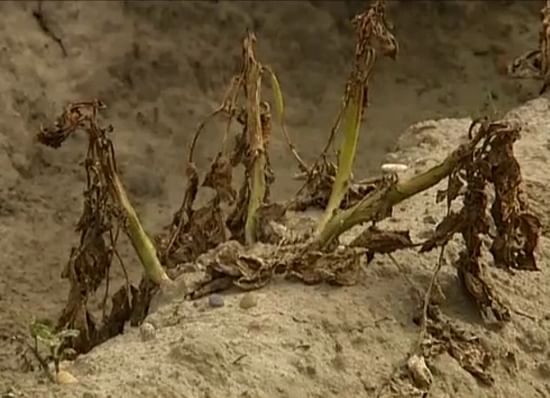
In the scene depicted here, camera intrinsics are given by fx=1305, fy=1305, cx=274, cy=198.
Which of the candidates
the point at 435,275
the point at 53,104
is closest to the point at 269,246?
the point at 435,275

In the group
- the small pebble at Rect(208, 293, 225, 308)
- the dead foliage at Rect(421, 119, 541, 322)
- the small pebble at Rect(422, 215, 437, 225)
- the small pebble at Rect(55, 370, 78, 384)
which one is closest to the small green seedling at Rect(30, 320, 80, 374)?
the small pebble at Rect(55, 370, 78, 384)

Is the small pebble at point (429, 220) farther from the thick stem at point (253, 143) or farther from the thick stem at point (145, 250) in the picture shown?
the thick stem at point (145, 250)

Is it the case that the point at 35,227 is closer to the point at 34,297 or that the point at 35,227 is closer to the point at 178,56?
the point at 34,297

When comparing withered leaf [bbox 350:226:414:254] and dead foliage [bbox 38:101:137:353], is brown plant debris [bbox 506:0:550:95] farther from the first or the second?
dead foliage [bbox 38:101:137:353]

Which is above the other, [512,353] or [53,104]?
[53,104]

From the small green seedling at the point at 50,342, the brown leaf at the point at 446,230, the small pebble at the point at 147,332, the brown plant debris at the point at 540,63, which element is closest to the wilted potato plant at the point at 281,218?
the brown leaf at the point at 446,230
